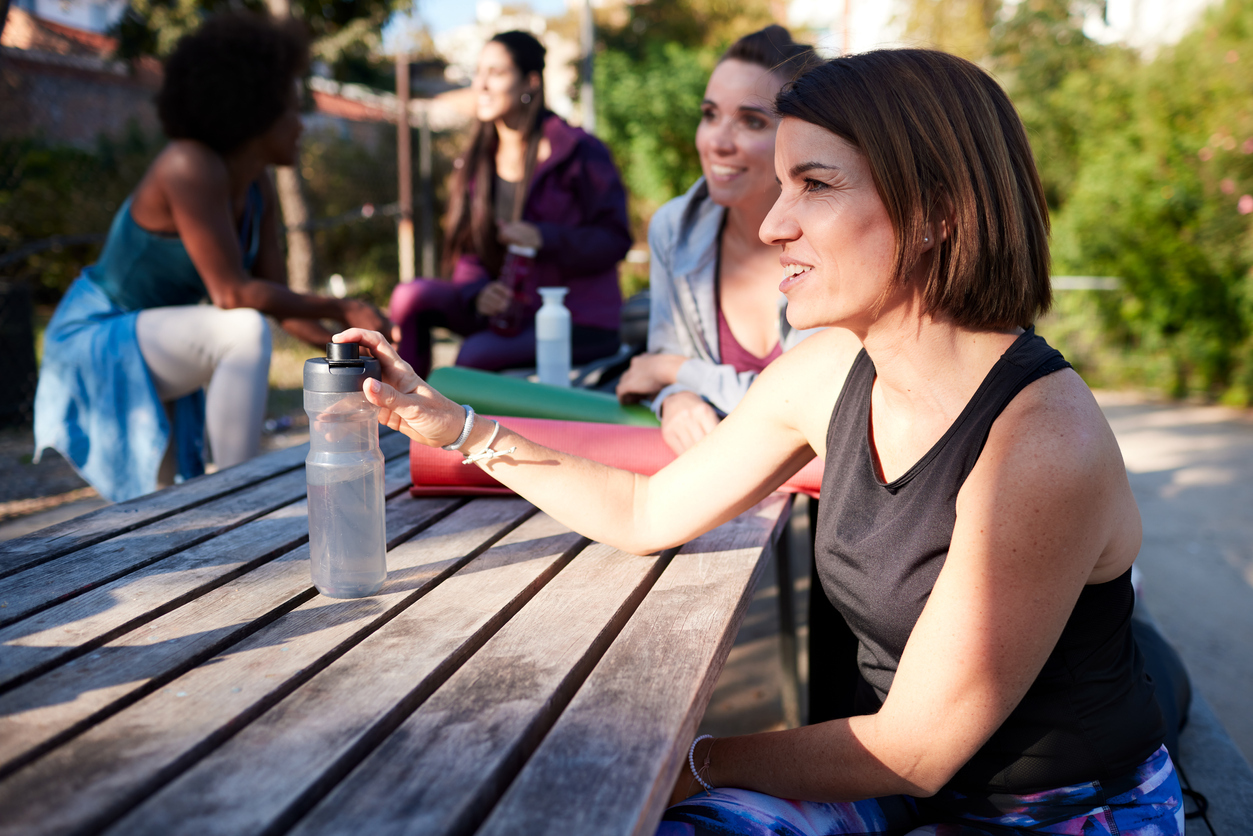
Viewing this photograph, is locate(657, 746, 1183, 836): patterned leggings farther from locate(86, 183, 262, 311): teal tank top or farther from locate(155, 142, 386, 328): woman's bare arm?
locate(86, 183, 262, 311): teal tank top

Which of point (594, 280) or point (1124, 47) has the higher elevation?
point (1124, 47)

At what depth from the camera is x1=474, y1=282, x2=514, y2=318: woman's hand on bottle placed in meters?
3.64

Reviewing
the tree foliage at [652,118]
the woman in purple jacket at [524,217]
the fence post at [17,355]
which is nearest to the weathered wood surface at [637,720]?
the woman in purple jacket at [524,217]

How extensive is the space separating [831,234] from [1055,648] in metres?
0.67

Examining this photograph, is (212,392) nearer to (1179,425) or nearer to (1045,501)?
(1045,501)

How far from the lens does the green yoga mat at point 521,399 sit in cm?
206

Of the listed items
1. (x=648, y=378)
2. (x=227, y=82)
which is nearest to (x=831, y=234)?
(x=648, y=378)

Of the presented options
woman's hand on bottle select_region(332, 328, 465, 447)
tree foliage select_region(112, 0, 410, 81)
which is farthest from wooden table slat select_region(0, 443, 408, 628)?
tree foliage select_region(112, 0, 410, 81)

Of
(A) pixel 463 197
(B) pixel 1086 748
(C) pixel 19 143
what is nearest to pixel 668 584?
(B) pixel 1086 748

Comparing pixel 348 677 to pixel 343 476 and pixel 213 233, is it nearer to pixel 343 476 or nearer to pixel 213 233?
pixel 343 476

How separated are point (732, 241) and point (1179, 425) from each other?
5.37 metres

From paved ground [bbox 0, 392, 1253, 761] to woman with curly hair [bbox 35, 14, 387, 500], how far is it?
127cm

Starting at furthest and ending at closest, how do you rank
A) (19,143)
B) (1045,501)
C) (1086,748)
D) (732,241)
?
1. (19,143)
2. (732,241)
3. (1086,748)
4. (1045,501)

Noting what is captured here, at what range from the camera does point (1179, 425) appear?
6.68 m
